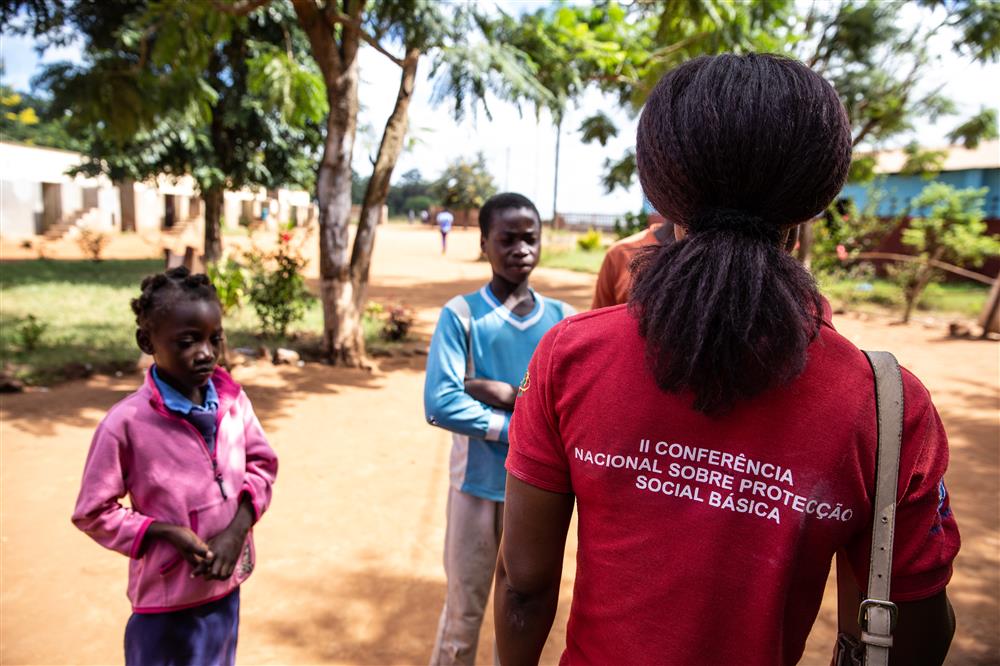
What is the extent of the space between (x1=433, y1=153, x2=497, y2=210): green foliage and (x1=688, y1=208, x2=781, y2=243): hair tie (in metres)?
45.0

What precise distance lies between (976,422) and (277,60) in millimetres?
7779

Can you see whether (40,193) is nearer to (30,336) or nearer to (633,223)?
(30,336)

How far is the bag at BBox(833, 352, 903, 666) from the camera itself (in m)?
0.91

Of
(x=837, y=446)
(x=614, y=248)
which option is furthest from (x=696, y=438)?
(x=614, y=248)

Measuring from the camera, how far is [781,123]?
924 mm

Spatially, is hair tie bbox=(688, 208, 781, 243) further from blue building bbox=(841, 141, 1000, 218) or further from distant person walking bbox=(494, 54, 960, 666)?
blue building bbox=(841, 141, 1000, 218)

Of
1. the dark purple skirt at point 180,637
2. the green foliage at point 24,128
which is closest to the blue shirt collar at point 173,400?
the dark purple skirt at point 180,637

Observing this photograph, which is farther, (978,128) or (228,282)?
(978,128)

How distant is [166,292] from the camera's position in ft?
6.77

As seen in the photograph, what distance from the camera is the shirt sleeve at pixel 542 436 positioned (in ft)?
3.47

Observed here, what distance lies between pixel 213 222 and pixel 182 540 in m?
13.8

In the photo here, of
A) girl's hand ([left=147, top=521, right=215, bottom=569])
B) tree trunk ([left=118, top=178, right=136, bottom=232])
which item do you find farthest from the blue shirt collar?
tree trunk ([left=118, top=178, right=136, bottom=232])

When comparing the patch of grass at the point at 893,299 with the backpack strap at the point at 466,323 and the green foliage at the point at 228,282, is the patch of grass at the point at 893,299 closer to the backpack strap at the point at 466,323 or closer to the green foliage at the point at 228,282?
the green foliage at the point at 228,282

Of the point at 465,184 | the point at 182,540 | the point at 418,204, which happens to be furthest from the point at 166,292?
the point at 418,204
